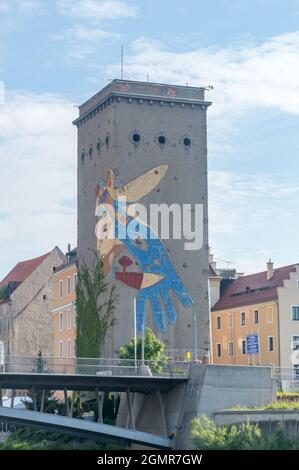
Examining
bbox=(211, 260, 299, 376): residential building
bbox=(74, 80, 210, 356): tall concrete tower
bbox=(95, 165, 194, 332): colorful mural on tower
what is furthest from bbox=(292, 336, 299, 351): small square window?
bbox=(95, 165, 194, 332): colorful mural on tower

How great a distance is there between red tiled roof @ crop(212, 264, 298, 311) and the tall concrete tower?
28.6 feet

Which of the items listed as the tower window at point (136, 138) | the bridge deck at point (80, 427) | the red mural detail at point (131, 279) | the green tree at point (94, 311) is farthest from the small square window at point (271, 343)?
the bridge deck at point (80, 427)

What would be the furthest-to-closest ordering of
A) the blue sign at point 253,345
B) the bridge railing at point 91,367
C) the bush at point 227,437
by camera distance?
the blue sign at point 253,345, the bridge railing at point 91,367, the bush at point 227,437

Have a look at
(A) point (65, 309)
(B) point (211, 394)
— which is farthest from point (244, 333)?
(B) point (211, 394)

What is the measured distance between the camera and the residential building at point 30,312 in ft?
358

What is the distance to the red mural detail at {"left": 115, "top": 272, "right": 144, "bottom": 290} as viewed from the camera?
76125 millimetres

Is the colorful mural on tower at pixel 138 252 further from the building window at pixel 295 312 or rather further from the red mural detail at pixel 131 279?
the building window at pixel 295 312

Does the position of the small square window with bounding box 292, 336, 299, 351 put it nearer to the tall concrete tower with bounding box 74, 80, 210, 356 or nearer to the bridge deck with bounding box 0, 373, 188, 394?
the tall concrete tower with bounding box 74, 80, 210, 356

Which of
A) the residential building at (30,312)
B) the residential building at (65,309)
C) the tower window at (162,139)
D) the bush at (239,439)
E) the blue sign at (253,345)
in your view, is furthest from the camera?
the residential building at (30,312)

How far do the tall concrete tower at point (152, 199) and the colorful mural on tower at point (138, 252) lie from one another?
0.20 ft

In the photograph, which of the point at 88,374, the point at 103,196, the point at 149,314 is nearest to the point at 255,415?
the point at 88,374

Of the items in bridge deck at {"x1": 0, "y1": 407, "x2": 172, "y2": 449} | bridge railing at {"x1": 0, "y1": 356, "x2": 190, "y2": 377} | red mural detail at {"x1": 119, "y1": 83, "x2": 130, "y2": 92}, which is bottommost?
bridge deck at {"x1": 0, "y1": 407, "x2": 172, "y2": 449}

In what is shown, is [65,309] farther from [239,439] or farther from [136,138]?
[239,439]
